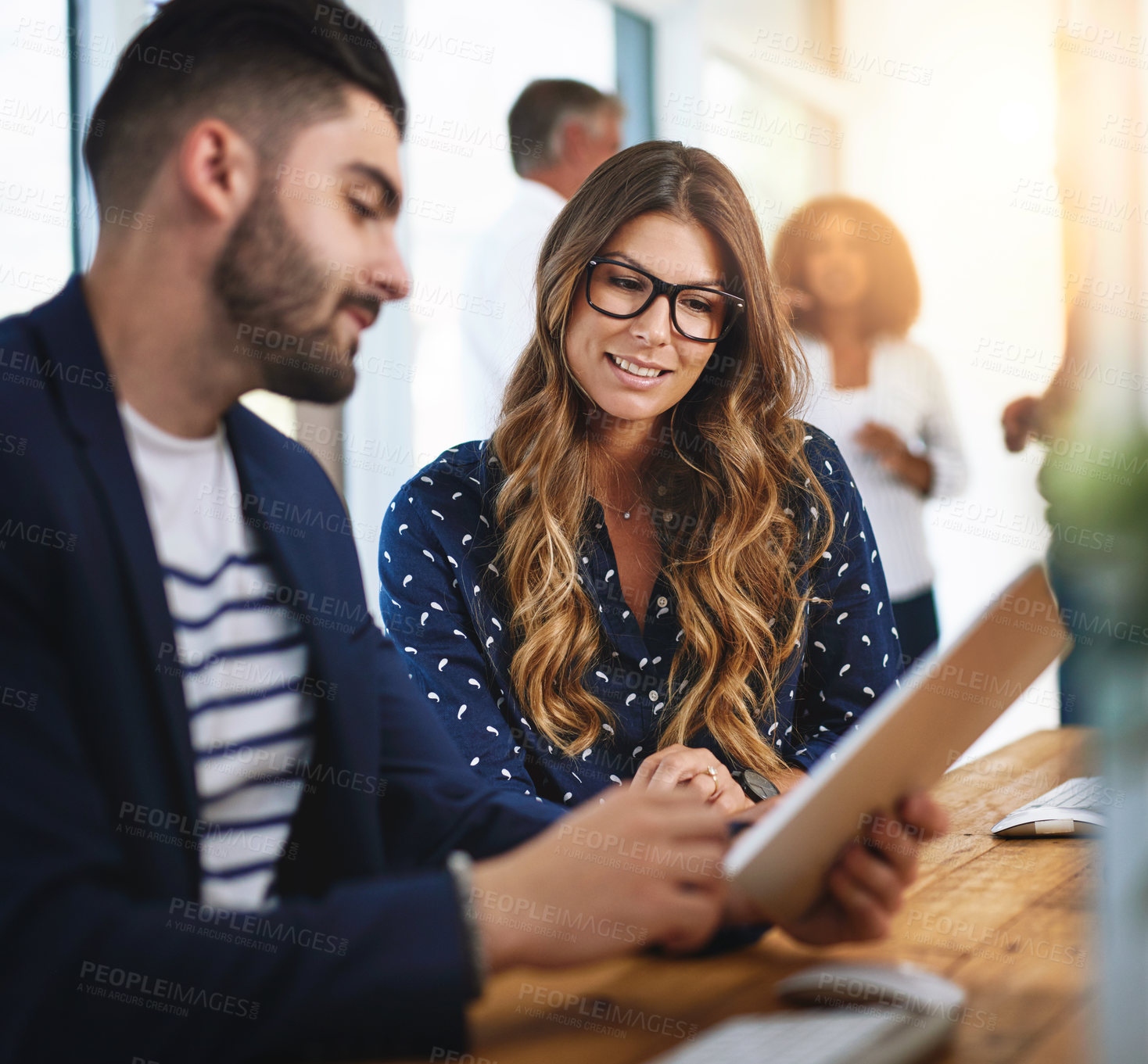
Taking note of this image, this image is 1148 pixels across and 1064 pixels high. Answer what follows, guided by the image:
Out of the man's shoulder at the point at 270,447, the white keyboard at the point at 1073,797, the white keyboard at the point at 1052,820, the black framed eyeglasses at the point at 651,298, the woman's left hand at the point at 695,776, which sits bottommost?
the white keyboard at the point at 1073,797

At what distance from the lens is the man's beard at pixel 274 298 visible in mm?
794

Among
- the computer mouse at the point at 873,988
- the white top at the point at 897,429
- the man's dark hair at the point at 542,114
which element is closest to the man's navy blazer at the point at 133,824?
the computer mouse at the point at 873,988

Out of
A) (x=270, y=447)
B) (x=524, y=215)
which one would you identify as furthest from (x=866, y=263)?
(x=270, y=447)

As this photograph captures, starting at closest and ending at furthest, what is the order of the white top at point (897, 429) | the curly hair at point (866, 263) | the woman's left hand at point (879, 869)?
the woman's left hand at point (879, 869), the white top at point (897, 429), the curly hair at point (866, 263)

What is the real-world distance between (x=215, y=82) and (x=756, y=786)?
3.10 ft

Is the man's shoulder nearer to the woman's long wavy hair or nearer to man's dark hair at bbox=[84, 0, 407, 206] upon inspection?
man's dark hair at bbox=[84, 0, 407, 206]

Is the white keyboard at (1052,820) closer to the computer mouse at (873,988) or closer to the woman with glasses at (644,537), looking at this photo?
the woman with glasses at (644,537)

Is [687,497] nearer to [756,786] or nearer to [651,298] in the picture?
[651,298]

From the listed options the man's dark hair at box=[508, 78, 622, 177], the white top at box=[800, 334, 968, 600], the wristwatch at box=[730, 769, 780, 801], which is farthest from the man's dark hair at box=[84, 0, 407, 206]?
the white top at box=[800, 334, 968, 600]

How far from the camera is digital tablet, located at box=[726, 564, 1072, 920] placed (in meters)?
0.66

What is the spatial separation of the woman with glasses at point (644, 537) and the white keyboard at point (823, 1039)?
66cm

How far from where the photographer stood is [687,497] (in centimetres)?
163

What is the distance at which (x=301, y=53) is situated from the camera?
816 millimetres

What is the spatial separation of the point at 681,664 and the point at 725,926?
2.05 feet
